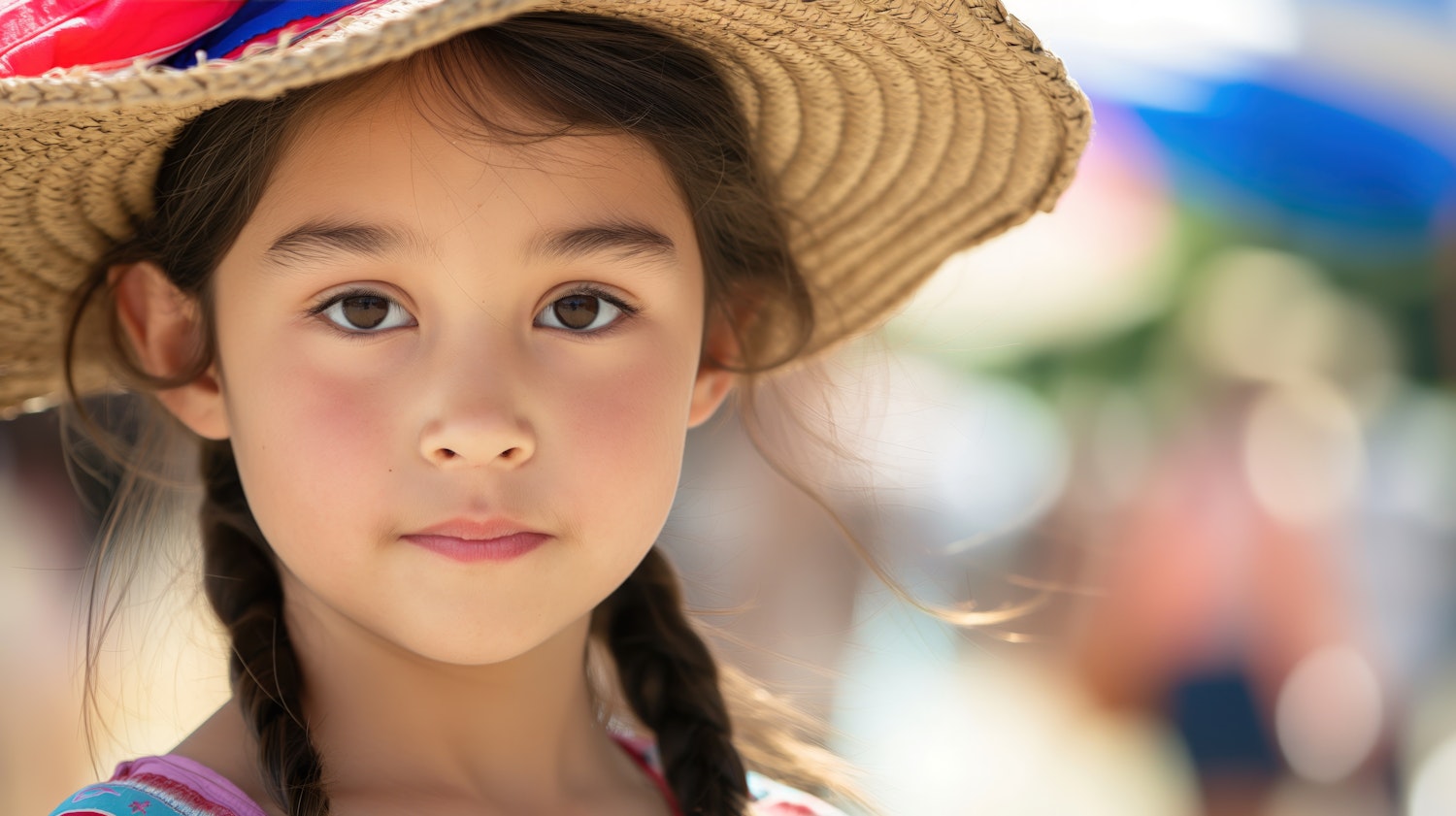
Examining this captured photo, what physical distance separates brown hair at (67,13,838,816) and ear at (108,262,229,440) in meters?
0.01

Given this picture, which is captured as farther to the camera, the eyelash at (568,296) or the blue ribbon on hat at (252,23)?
the eyelash at (568,296)

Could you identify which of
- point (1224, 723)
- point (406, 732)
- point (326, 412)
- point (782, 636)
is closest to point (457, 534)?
point (326, 412)

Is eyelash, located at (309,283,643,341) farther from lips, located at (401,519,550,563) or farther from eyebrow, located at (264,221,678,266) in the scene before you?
lips, located at (401,519,550,563)

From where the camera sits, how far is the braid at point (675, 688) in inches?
58.9

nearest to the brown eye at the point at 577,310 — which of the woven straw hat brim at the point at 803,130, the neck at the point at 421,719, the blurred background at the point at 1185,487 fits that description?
the woven straw hat brim at the point at 803,130

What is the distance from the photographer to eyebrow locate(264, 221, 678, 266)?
1155mm

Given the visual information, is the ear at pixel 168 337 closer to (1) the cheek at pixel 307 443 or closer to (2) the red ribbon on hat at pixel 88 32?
(1) the cheek at pixel 307 443

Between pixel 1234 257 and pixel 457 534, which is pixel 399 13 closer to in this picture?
pixel 457 534

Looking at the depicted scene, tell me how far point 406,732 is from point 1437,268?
11.8 feet

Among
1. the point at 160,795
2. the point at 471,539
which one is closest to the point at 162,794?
the point at 160,795

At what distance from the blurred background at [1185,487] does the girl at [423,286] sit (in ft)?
6.63

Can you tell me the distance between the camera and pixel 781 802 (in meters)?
1.58

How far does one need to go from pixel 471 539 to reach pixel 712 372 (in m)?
0.49

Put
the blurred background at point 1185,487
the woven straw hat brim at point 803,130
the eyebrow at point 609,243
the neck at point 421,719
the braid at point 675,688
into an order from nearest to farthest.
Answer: the woven straw hat brim at point 803,130, the eyebrow at point 609,243, the neck at point 421,719, the braid at point 675,688, the blurred background at point 1185,487
